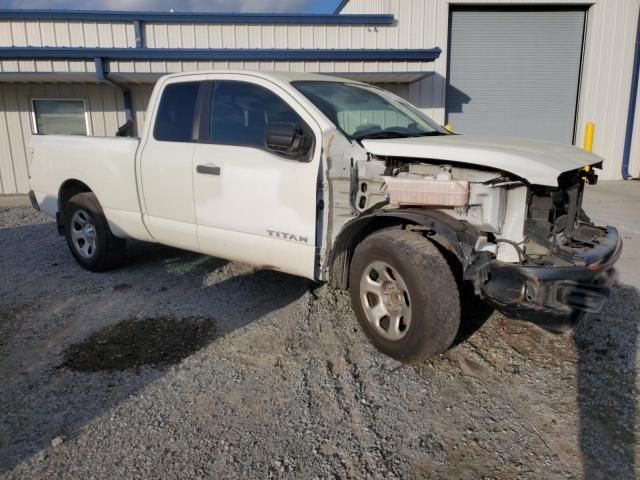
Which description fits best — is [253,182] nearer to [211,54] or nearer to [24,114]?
[211,54]

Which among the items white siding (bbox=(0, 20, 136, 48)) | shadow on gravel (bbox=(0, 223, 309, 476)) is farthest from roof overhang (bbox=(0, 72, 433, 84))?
shadow on gravel (bbox=(0, 223, 309, 476))

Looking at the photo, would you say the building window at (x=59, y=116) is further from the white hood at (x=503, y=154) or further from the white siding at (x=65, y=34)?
the white hood at (x=503, y=154)

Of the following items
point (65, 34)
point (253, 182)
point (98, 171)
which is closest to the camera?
point (253, 182)

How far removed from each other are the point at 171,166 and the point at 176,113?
535 millimetres

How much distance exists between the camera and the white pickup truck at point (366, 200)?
3.25 meters

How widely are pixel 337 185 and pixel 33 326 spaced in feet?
9.13

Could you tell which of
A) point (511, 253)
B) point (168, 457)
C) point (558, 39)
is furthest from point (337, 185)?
point (558, 39)

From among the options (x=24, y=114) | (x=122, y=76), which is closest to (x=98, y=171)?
(x=122, y=76)

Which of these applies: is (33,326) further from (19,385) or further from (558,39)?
(558,39)

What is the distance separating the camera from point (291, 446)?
2.79 meters

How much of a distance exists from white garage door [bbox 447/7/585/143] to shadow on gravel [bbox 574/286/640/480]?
9.25 m

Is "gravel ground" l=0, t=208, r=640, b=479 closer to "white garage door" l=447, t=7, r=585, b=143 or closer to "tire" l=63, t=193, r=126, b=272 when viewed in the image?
"tire" l=63, t=193, r=126, b=272

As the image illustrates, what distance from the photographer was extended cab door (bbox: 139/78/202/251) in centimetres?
471

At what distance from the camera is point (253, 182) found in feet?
13.8
